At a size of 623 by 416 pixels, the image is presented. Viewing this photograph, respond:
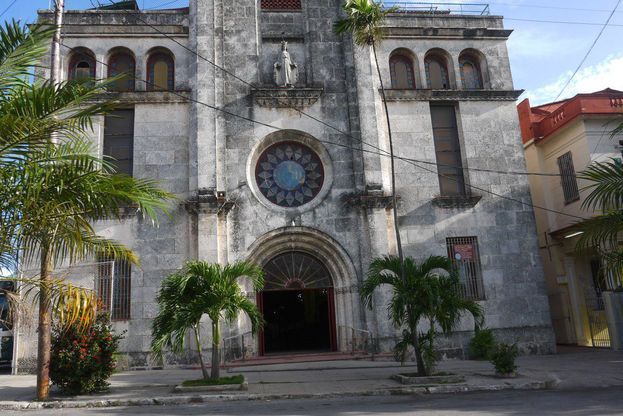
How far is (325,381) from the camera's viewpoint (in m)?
13.4

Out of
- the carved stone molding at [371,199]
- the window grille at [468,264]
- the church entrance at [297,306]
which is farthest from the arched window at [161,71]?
the window grille at [468,264]

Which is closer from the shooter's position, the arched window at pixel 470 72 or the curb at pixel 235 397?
the curb at pixel 235 397

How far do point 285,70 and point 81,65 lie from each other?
306 inches

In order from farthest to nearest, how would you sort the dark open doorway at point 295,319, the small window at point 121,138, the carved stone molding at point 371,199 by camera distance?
1. the dark open doorway at point 295,319
2. the small window at point 121,138
3. the carved stone molding at point 371,199

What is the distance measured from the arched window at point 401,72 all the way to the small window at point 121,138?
10.4 metres

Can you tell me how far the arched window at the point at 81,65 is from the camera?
20.1 metres

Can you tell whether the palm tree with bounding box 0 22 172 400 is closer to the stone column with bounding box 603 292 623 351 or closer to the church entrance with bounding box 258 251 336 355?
the church entrance with bounding box 258 251 336 355

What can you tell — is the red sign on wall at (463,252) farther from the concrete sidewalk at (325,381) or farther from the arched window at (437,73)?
the arched window at (437,73)

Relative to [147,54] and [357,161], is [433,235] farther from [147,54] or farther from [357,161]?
[147,54]

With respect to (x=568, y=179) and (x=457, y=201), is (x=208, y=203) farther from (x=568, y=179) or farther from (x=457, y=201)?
(x=568, y=179)

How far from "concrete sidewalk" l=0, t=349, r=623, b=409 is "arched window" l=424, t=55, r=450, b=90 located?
11.0m

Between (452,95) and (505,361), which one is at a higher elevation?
(452,95)

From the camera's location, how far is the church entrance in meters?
19.1

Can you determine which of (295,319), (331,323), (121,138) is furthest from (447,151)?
(121,138)
